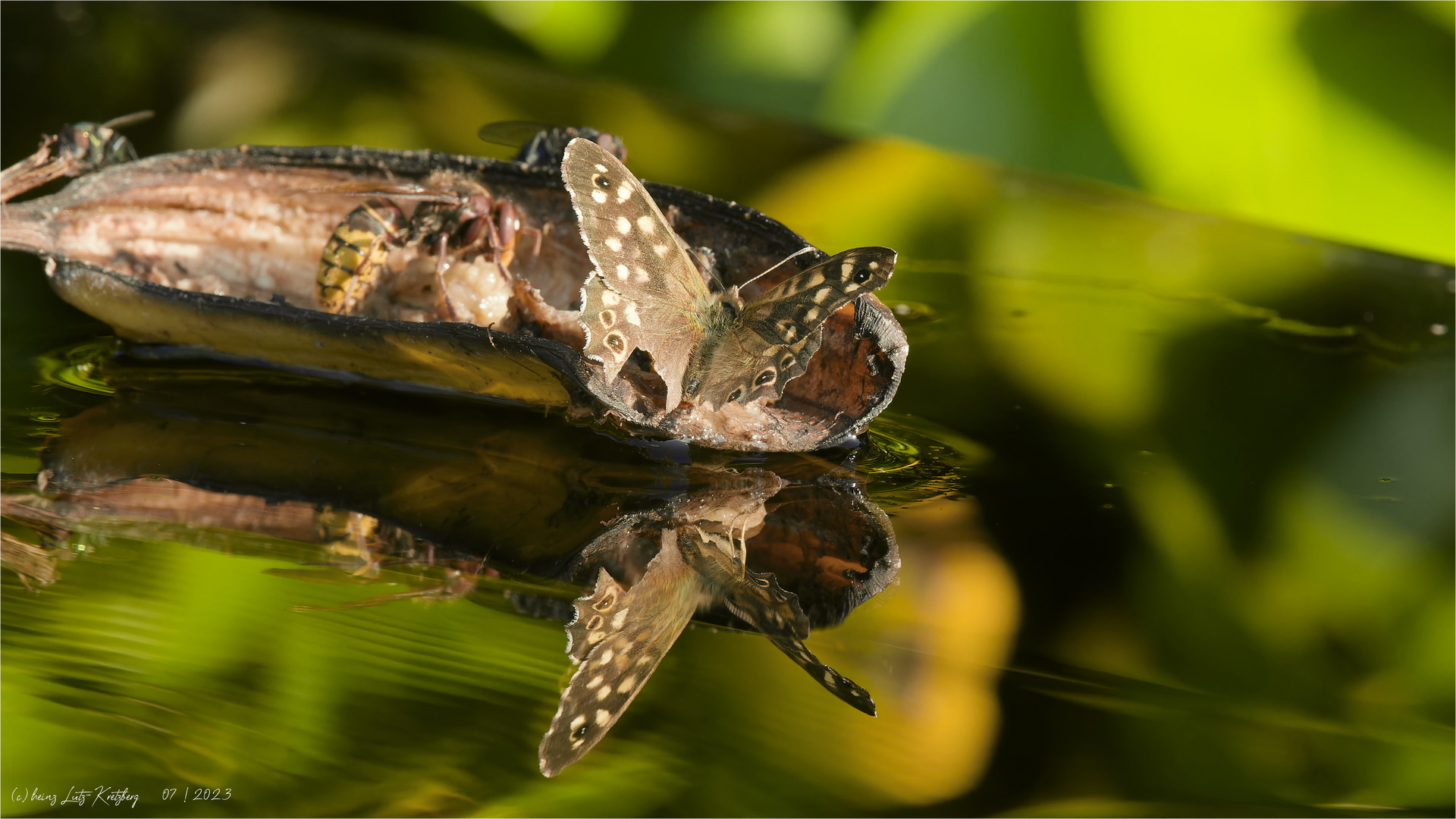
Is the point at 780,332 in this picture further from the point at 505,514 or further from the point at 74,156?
the point at 74,156

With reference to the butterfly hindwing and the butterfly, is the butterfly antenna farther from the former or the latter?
the butterfly

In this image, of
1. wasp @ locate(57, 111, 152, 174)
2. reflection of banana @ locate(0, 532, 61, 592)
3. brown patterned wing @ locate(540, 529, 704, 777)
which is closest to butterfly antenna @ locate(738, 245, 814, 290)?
brown patterned wing @ locate(540, 529, 704, 777)

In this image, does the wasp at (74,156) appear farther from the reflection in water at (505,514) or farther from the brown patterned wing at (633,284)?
the brown patterned wing at (633,284)

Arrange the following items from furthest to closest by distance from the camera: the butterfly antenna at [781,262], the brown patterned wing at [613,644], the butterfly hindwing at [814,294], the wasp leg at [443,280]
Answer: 1. the wasp leg at [443,280]
2. the butterfly antenna at [781,262]
3. the butterfly hindwing at [814,294]
4. the brown patterned wing at [613,644]

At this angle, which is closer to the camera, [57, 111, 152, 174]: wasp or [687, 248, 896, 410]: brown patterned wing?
[687, 248, 896, 410]: brown patterned wing

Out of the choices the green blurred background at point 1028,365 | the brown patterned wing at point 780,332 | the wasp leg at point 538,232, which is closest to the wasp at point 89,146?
the green blurred background at point 1028,365

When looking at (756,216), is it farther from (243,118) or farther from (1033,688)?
(243,118)

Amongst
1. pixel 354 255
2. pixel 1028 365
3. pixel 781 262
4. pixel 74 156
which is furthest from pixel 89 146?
pixel 1028 365
